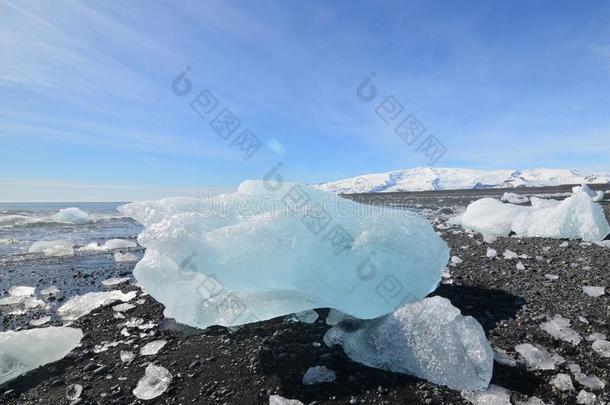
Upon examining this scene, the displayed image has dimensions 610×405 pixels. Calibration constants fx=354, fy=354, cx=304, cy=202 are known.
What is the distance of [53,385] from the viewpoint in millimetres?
3008

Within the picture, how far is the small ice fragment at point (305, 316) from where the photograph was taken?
3.96m

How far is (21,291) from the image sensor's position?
18.8 feet

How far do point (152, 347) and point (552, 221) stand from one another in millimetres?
8375

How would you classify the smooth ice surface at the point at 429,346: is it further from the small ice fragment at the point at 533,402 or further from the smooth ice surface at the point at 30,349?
the smooth ice surface at the point at 30,349

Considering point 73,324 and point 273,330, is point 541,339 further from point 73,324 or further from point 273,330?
point 73,324

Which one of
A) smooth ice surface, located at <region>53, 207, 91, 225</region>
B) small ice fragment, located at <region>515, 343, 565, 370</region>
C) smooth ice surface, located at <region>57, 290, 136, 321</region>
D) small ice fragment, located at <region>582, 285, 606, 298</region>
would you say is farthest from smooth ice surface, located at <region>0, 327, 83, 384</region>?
smooth ice surface, located at <region>53, 207, 91, 225</region>

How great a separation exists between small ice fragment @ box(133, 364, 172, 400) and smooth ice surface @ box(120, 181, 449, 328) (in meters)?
0.79

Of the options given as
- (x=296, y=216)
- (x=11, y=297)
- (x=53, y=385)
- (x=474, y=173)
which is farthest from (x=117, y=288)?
(x=474, y=173)

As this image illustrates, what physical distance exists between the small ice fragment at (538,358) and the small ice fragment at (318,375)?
63.5 inches

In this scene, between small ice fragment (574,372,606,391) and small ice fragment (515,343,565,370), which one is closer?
small ice fragment (574,372,606,391)

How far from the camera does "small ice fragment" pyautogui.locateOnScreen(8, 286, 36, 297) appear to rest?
18.4 ft

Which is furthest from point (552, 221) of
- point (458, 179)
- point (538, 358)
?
point (458, 179)

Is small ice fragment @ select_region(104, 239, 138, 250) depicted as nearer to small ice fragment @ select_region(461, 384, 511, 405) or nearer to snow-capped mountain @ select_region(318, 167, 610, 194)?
small ice fragment @ select_region(461, 384, 511, 405)

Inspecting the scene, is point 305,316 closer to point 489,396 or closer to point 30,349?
point 489,396
